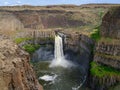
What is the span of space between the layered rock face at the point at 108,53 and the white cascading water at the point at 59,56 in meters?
18.1

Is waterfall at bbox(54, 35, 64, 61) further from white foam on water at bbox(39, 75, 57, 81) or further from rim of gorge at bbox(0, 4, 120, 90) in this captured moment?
white foam on water at bbox(39, 75, 57, 81)

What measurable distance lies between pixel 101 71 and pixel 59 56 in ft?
102

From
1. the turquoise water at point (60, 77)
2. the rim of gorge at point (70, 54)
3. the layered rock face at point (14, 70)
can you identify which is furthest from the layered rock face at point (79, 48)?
the layered rock face at point (14, 70)

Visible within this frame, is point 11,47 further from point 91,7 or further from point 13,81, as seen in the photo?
point 91,7

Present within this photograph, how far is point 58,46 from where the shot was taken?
365ft

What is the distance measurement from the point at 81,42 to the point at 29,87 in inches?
2785

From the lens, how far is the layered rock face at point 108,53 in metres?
77.1

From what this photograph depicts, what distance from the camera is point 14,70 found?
3278 cm

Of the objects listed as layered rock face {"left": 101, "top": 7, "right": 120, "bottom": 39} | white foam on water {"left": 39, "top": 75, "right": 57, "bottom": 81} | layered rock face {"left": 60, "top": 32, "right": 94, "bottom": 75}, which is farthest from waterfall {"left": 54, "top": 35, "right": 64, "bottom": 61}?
layered rock face {"left": 101, "top": 7, "right": 120, "bottom": 39}

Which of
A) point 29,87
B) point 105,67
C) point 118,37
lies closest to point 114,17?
point 118,37

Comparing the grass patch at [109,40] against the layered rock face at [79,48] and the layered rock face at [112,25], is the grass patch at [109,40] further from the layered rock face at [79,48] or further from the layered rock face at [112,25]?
the layered rock face at [79,48]

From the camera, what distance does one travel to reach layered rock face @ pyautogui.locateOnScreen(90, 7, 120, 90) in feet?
253

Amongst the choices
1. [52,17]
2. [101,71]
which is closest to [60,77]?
[101,71]

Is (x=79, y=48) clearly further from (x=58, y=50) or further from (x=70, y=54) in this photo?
(x=58, y=50)
